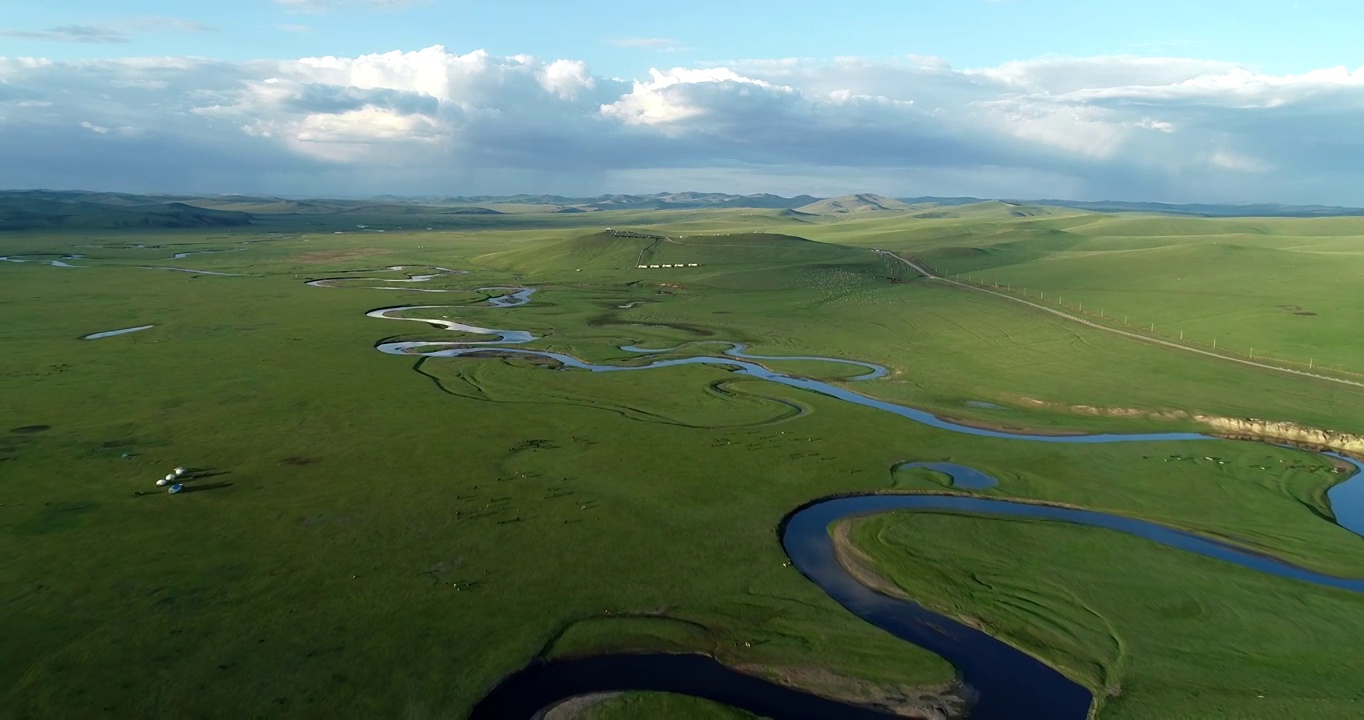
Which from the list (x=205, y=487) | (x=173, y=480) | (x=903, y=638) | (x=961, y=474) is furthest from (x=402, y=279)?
(x=903, y=638)

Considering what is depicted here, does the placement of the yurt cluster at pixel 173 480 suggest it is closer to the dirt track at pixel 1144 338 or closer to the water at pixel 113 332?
the water at pixel 113 332

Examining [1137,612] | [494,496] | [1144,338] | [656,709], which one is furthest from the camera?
[1144,338]

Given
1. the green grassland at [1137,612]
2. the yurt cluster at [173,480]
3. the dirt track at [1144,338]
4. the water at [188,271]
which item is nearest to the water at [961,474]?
the green grassland at [1137,612]

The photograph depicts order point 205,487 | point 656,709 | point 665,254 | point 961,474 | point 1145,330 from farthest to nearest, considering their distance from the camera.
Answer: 1. point 665,254
2. point 1145,330
3. point 961,474
4. point 205,487
5. point 656,709

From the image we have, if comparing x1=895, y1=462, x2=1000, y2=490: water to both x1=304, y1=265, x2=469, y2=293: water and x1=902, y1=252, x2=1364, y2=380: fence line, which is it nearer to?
x1=902, y1=252, x2=1364, y2=380: fence line

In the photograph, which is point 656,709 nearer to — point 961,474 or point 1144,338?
point 961,474

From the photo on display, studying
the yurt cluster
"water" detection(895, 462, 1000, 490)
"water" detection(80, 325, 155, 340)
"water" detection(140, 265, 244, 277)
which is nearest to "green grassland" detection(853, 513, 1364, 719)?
"water" detection(895, 462, 1000, 490)
